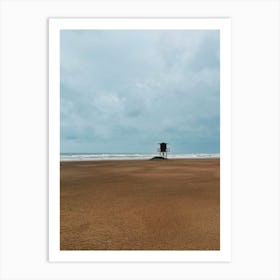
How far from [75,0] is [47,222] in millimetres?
1359

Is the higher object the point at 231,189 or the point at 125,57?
the point at 125,57

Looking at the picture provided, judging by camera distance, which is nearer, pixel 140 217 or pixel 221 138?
pixel 221 138

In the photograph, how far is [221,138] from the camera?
147cm

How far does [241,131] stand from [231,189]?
36 centimetres

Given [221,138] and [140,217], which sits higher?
[221,138]

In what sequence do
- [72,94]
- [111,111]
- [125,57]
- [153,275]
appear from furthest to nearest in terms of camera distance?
[111,111] < [72,94] < [125,57] < [153,275]

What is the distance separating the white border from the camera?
4.66 feet

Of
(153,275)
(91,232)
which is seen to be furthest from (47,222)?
(153,275)

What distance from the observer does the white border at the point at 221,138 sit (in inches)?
55.9

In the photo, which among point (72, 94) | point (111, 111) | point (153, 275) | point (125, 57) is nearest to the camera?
point (153, 275)

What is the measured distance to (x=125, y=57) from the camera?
196 cm

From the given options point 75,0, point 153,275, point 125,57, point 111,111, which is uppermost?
point 75,0
